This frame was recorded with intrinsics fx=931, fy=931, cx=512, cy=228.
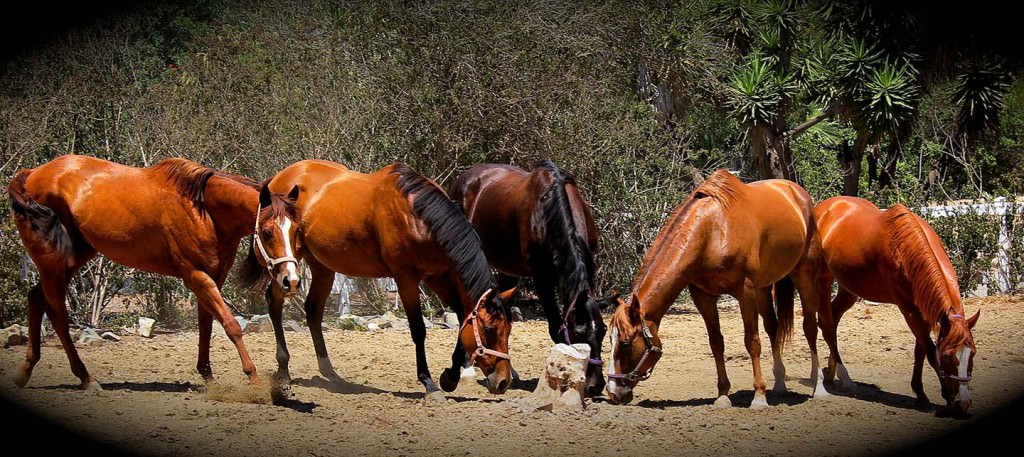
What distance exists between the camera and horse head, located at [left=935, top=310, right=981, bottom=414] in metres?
6.16

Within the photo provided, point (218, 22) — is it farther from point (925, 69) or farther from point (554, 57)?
point (925, 69)

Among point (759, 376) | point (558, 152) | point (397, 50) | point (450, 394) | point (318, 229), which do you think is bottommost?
point (450, 394)

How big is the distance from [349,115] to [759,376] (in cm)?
674

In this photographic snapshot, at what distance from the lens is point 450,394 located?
7.32 metres

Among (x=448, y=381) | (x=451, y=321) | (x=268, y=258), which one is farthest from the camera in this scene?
(x=451, y=321)

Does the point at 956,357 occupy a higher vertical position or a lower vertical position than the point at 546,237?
lower

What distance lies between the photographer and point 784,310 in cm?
780

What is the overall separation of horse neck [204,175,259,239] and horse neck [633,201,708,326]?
293cm

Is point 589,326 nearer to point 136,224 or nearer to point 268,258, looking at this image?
point 268,258

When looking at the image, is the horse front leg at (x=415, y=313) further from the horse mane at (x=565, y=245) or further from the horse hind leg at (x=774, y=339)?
the horse hind leg at (x=774, y=339)

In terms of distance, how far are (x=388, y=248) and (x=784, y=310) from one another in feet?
10.9

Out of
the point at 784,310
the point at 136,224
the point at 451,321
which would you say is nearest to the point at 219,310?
the point at 136,224

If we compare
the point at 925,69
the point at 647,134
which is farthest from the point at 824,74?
the point at 647,134

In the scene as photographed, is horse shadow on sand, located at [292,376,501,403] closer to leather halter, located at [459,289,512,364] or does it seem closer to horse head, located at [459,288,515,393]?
horse head, located at [459,288,515,393]
